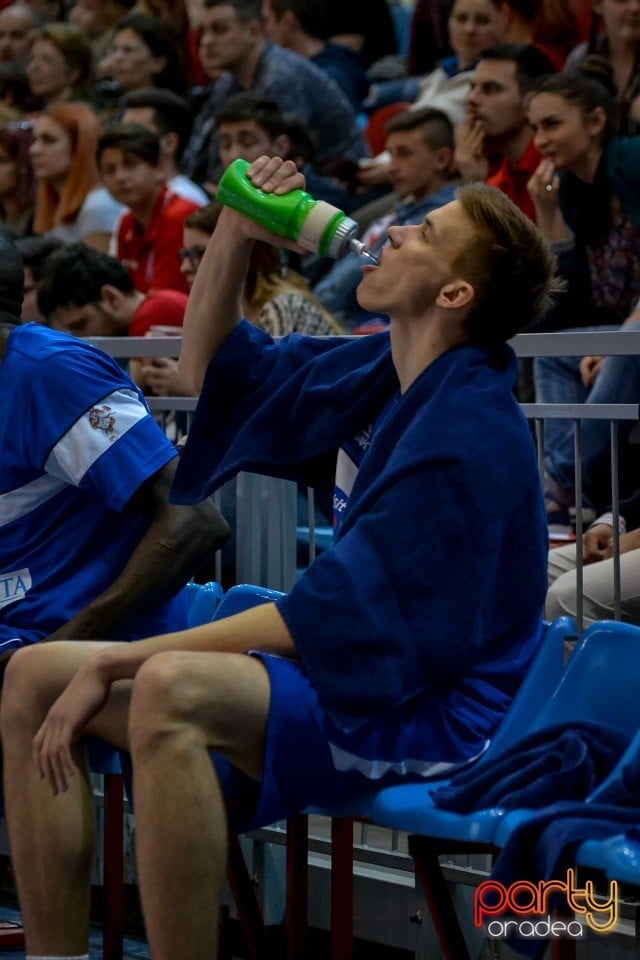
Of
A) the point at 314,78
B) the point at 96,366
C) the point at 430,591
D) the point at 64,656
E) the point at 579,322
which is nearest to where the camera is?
the point at 430,591

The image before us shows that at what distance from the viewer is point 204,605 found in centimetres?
296

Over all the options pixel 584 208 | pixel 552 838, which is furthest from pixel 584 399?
pixel 552 838

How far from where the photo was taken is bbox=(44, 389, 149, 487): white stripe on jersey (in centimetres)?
271

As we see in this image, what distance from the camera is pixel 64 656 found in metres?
2.41

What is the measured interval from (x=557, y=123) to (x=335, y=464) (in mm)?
2215

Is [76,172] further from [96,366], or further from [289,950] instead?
[289,950]

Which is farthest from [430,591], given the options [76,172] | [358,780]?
[76,172]

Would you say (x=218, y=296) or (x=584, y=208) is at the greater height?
(x=584, y=208)

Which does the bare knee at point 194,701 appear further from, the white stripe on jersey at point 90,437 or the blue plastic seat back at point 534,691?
the white stripe on jersey at point 90,437

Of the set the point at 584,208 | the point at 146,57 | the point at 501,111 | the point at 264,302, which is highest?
the point at 146,57

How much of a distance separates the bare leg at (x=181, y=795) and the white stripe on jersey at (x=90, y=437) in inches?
24.3

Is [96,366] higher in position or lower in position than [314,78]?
lower

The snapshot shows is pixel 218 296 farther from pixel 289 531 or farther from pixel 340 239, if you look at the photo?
pixel 289 531

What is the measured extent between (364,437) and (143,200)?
3.65 metres
